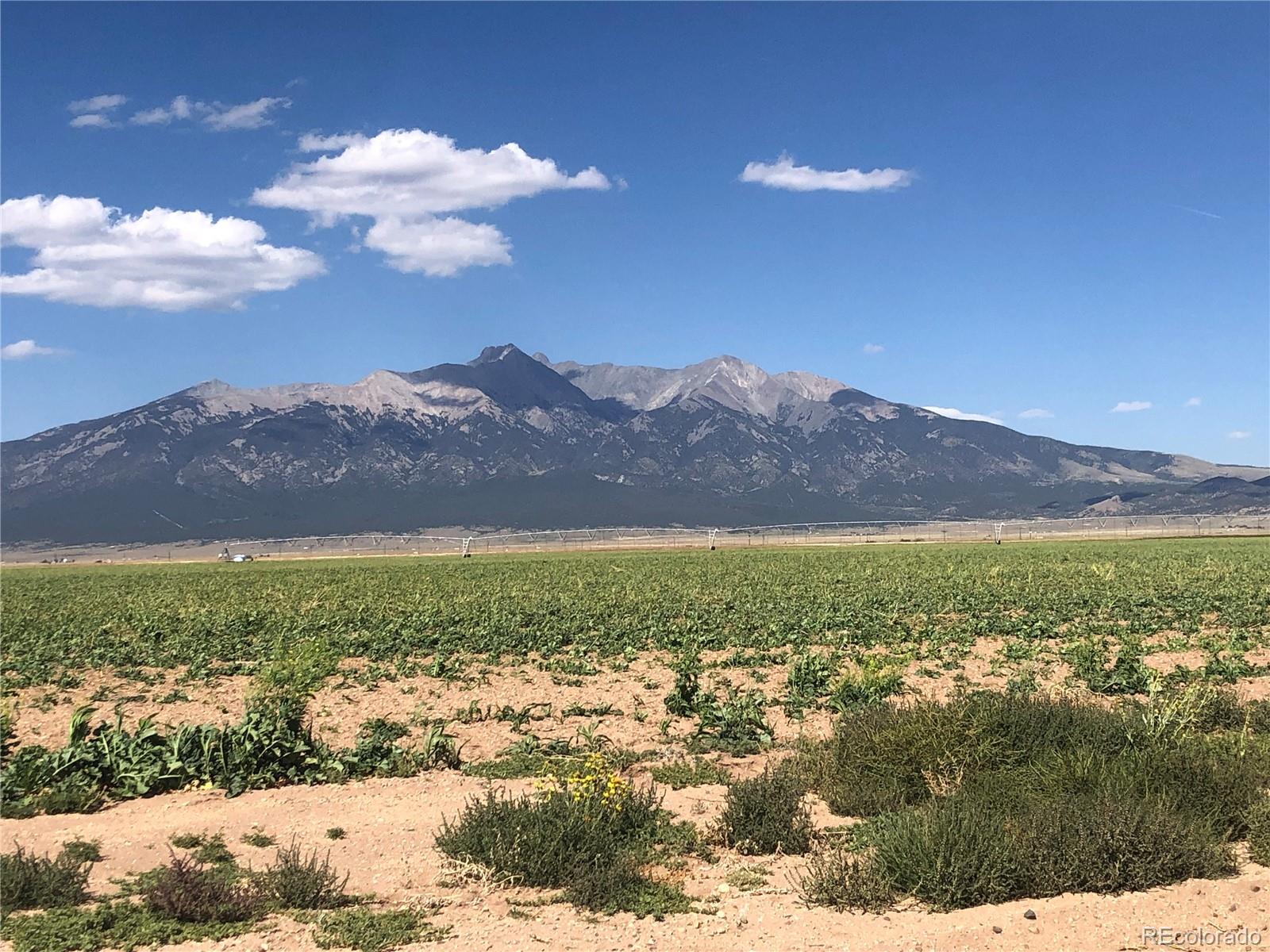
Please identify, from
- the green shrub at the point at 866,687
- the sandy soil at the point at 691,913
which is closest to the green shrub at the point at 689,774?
the sandy soil at the point at 691,913

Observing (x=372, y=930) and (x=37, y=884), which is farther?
(x=37, y=884)

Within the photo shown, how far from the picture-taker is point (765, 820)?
393 inches

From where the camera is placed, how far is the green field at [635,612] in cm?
2305

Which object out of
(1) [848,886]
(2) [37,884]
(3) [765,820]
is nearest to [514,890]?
(3) [765,820]

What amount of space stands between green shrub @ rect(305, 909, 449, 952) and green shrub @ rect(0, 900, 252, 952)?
647mm

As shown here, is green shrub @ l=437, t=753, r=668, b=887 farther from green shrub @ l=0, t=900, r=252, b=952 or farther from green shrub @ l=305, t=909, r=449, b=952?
green shrub @ l=0, t=900, r=252, b=952

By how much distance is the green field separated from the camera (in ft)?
75.6

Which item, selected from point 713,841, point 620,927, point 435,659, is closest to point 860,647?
point 435,659

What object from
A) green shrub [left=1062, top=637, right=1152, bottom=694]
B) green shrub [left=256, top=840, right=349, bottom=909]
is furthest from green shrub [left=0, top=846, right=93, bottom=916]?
green shrub [left=1062, top=637, right=1152, bottom=694]

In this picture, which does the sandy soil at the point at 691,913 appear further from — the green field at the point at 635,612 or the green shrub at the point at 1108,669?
the green field at the point at 635,612

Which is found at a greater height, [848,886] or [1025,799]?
[1025,799]

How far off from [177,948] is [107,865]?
2.54m

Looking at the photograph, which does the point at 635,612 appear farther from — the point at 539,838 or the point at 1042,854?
the point at 1042,854

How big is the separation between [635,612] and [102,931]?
71.6ft
